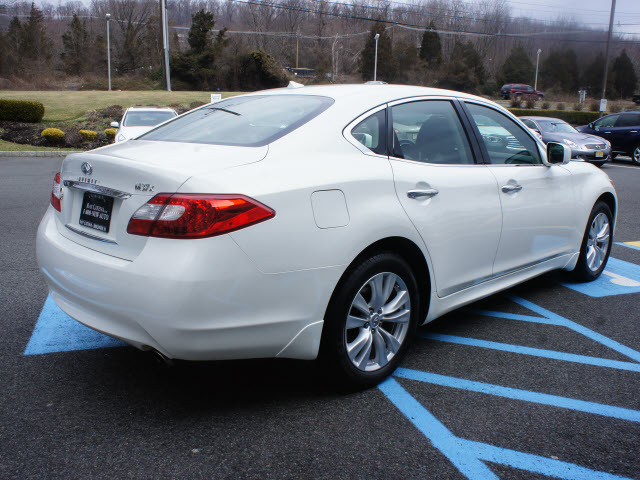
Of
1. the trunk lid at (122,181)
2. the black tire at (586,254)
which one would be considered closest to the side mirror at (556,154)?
the black tire at (586,254)

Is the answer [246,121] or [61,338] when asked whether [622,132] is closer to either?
[246,121]

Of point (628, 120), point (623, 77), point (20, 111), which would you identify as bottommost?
point (20, 111)

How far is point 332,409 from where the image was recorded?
286cm

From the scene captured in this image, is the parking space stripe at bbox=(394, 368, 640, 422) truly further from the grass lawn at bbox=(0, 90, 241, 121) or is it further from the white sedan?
the grass lawn at bbox=(0, 90, 241, 121)

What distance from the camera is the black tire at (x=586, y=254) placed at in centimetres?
484

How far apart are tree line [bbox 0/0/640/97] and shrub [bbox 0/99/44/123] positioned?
85.0 feet

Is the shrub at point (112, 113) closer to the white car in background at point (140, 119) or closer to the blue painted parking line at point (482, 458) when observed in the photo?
the white car in background at point (140, 119)

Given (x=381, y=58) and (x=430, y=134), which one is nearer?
(x=430, y=134)

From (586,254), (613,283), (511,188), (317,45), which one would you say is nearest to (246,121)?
(511,188)

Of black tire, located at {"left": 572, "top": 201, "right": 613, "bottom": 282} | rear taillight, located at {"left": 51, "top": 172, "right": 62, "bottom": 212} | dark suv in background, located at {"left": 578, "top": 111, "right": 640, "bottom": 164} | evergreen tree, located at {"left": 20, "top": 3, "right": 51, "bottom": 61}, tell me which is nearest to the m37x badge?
rear taillight, located at {"left": 51, "top": 172, "right": 62, "bottom": 212}

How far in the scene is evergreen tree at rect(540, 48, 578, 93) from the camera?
40.3 m

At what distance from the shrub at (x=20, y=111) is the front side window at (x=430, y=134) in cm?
2456

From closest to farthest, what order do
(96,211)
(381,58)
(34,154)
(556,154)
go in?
(96,211), (556,154), (34,154), (381,58)

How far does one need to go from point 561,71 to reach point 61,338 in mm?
48398
